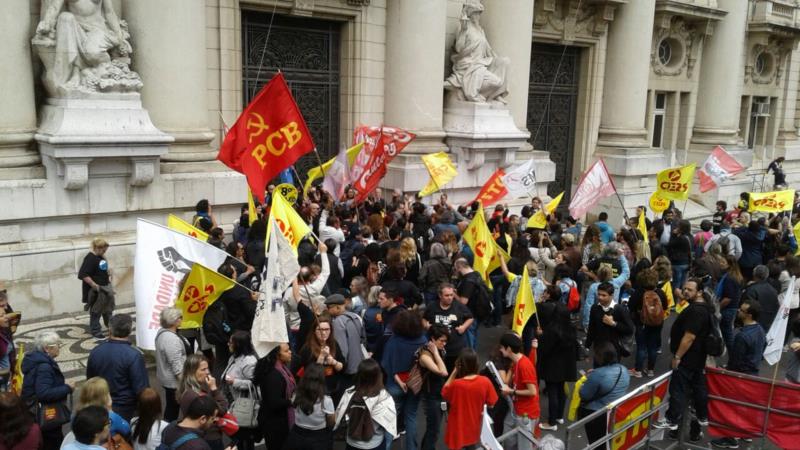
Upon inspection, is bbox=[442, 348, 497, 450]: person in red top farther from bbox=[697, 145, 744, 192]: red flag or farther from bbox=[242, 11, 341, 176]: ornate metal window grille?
bbox=[697, 145, 744, 192]: red flag

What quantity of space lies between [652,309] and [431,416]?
138 inches

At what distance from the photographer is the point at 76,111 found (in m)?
10.1

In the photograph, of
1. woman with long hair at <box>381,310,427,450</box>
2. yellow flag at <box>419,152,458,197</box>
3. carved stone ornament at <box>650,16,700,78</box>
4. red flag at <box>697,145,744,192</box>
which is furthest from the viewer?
carved stone ornament at <box>650,16,700,78</box>

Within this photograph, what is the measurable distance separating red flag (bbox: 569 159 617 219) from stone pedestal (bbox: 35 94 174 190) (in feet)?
22.1

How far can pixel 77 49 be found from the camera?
10141 millimetres

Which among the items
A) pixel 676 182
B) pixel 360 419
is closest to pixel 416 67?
pixel 676 182

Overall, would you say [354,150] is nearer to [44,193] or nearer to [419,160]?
[419,160]

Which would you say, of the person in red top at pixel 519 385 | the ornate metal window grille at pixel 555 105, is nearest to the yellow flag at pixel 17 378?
the person in red top at pixel 519 385

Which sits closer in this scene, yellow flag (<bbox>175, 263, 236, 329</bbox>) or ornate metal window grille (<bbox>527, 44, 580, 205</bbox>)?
yellow flag (<bbox>175, 263, 236, 329</bbox>)

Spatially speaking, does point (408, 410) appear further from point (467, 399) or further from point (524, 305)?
point (524, 305)

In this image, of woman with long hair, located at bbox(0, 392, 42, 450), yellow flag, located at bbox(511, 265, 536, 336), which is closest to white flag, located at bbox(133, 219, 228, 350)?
woman with long hair, located at bbox(0, 392, 42, 450)

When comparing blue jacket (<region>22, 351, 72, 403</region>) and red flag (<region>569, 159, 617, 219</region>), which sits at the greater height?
red flag (<region>569, 159, 617, 219</region>)

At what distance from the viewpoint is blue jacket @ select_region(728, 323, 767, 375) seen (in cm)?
751

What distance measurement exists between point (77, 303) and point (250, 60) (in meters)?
5.69
